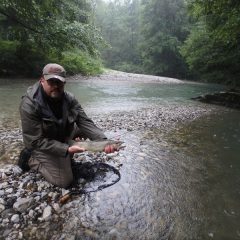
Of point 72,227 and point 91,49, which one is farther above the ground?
point 91,49

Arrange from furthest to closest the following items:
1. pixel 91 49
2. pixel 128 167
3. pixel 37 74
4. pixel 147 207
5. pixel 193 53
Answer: pixel 193 53 → pixel 37 74 → pixel 91 49 → pixel 128 167 → pixel 147 207

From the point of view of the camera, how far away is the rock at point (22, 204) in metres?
3.98

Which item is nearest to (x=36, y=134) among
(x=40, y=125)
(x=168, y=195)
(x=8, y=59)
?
(x=40, y=125)

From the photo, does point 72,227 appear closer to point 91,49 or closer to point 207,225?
point 207,225

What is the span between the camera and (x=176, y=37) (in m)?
53.5

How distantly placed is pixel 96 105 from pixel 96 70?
858 inches

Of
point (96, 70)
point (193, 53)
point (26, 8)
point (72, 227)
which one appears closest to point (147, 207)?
point (72, 227)

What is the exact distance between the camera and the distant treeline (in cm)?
1369

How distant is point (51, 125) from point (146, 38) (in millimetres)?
56187

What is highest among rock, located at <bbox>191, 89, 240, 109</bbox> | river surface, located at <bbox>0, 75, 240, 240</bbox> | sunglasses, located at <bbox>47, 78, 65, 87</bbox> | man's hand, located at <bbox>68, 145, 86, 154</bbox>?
sunglasses, located at <bbox>47, 78, 65, 87</bbox>

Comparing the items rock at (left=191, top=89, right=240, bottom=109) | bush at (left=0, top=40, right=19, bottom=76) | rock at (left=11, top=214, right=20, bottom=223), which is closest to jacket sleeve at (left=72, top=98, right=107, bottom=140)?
rock at (left=11, top=214, right=20, bottom=223)

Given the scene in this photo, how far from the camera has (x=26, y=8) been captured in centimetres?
1363

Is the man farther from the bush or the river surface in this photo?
the bush

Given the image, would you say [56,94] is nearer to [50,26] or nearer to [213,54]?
[50,26]
